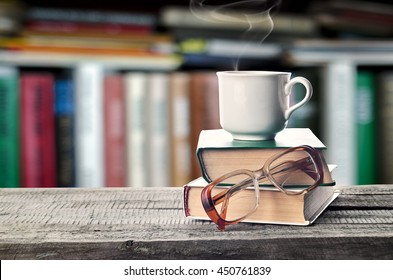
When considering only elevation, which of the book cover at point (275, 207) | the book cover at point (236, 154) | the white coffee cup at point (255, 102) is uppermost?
the white coffee cup at point (255, 102)

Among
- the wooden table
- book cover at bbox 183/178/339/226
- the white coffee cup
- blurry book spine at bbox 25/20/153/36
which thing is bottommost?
the wooden table

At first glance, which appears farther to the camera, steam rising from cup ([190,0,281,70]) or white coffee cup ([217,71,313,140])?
steam rising from cup ([190,0,281,70])

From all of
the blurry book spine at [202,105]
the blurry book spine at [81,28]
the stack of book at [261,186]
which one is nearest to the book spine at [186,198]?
the stack of book at [261,186]

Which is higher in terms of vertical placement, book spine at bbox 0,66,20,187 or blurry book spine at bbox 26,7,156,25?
blurry book spine at bbox 26,7,156,25

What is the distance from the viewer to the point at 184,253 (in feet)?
1.40

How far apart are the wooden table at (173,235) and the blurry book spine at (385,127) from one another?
0.55 meters

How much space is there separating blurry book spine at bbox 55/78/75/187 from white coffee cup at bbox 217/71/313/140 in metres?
0.57

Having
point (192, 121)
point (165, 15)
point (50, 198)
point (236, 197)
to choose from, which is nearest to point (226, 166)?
point (236, 197)

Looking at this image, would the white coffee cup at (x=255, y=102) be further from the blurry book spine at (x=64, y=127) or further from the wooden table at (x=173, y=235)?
the blurry book spine at (x=64, y=127)

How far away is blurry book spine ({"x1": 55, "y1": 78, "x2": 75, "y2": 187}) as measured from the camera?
3.34ft

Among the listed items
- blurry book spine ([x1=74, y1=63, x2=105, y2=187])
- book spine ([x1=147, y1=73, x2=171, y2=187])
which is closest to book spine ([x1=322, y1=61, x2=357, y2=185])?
book spine ([x1=147, y1=73, x2=171, y2=187])

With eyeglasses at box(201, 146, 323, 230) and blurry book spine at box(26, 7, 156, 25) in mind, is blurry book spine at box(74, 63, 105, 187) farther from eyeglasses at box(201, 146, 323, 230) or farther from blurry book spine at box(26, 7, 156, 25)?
eyeglasses at box(201, 146, 323, 230)

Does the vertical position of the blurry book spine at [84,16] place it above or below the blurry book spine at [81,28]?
above

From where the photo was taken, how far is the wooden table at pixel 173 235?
42 cm
